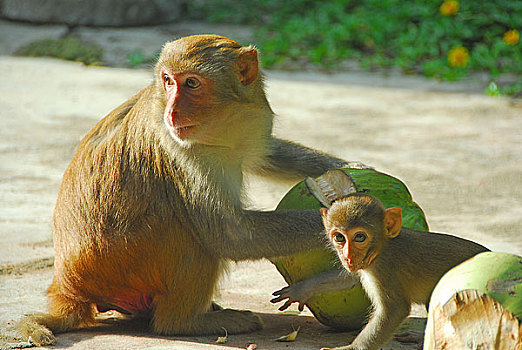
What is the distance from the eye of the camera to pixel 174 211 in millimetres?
4156

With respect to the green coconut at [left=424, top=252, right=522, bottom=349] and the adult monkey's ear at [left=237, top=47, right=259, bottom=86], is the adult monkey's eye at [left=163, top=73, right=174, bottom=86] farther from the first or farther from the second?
the green coconut at [left=424, top=252, right=522, bottom=349]

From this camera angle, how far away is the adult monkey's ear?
417 centimetres

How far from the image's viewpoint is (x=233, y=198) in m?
4.14

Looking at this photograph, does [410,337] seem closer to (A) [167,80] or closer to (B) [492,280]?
(B) [492,280]

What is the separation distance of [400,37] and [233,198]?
9.03m

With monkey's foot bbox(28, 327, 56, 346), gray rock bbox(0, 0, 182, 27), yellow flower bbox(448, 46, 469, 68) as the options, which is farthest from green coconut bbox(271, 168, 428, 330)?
gray rock bbox(0, 0, 182, 27)

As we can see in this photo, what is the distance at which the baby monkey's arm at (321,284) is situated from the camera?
4.05 m

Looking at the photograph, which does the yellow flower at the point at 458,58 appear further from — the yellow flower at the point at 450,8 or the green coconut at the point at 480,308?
the green coconut at the point at 480,308

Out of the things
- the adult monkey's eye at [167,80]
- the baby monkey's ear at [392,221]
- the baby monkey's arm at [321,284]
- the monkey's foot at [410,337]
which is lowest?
the monkey's foot at [410,337]

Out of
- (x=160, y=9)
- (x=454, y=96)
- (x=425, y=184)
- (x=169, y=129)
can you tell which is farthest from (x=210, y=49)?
(x=160, y=9)

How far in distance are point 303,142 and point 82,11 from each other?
282 inches

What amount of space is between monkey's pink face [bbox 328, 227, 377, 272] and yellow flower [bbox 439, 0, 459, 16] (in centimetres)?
968

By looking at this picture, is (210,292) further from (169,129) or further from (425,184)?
(425,184)

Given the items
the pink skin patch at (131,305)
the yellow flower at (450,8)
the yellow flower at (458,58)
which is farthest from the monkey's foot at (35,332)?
the yellow flower at (450,8)
